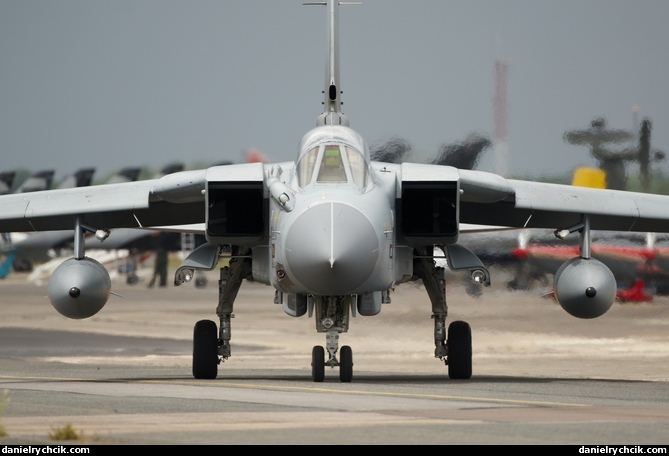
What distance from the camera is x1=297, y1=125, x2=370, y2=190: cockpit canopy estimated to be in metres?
15.9

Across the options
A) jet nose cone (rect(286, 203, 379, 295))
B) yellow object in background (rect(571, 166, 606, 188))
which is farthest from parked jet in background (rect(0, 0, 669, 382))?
yellow object in background (rect(571, 166, 606, 188))

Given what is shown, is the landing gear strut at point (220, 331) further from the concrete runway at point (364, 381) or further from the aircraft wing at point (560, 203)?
the aircraft wing at point (560, 203)

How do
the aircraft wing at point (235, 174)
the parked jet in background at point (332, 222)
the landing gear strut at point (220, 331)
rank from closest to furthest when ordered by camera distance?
the parked jet in background at point (332, 222) → the aircraft wing at point (235, 174) → the landing gear strut at point (220, 331)

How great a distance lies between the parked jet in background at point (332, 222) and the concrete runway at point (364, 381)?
0.92 metres

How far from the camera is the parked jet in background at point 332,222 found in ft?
50.1

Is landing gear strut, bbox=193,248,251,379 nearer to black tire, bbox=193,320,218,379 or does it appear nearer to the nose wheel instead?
black tire, bbox=193,320,218,379

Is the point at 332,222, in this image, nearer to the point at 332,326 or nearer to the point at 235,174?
the point at 332,326

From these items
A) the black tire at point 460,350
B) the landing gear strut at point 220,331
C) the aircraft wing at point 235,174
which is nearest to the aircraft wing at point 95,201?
the aircraft wing at point 235,174

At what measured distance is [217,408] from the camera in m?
12.5

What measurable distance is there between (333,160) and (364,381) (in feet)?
9.24

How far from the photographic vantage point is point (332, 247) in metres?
14.8

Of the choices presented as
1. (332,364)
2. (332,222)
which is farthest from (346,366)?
(332,222)
